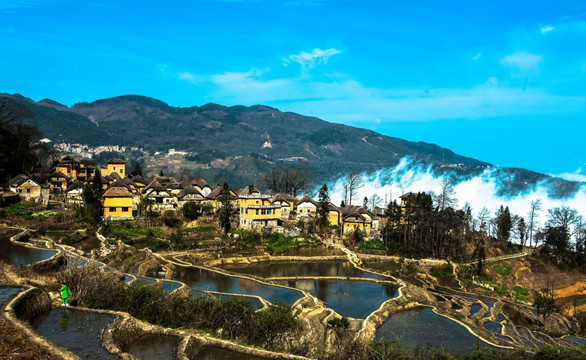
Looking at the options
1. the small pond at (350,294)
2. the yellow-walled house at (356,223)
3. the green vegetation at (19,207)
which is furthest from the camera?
the yellow-walled house at (356,223)

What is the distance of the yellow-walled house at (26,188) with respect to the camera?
151 ft

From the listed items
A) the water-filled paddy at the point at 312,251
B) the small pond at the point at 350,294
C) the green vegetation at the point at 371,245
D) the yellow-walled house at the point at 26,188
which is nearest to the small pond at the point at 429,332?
the small pond at the point at 350,294

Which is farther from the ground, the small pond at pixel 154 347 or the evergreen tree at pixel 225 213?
the evergreen tree at pixel 225 213

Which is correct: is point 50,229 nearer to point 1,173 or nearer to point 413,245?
point 1,173

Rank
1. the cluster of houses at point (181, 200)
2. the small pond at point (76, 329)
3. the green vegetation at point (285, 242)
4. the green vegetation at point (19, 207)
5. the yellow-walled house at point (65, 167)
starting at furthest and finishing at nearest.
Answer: the yellow-walled house at point (65, 167) → the cluster of houses at point (181, 200) → the green vegetation at point (285, 242) → the green vegetation at point (19, 207) → the small pond at point (76, 329)

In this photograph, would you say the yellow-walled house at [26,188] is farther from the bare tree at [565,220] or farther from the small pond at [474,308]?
the bare tree at [565,220]

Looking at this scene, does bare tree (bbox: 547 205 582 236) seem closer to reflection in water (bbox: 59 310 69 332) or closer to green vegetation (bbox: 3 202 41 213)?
reflection in water (bbox: 59 310 69 332)

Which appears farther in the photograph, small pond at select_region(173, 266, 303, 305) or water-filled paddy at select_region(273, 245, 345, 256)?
water-filled paddy at select_region(273, 245, 345, 256)

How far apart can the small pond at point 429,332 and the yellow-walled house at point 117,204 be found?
30059 millimetres

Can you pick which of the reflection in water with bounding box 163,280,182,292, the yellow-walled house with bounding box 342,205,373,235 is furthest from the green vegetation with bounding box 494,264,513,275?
the reflection in water with bounding box 163,280,182,292

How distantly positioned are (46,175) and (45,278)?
1473 inches

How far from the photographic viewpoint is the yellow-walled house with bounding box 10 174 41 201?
45969mm

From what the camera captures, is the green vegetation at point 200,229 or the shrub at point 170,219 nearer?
the green vegetation at point 200,229

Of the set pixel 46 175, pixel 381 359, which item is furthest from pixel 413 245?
pixel 46 175
